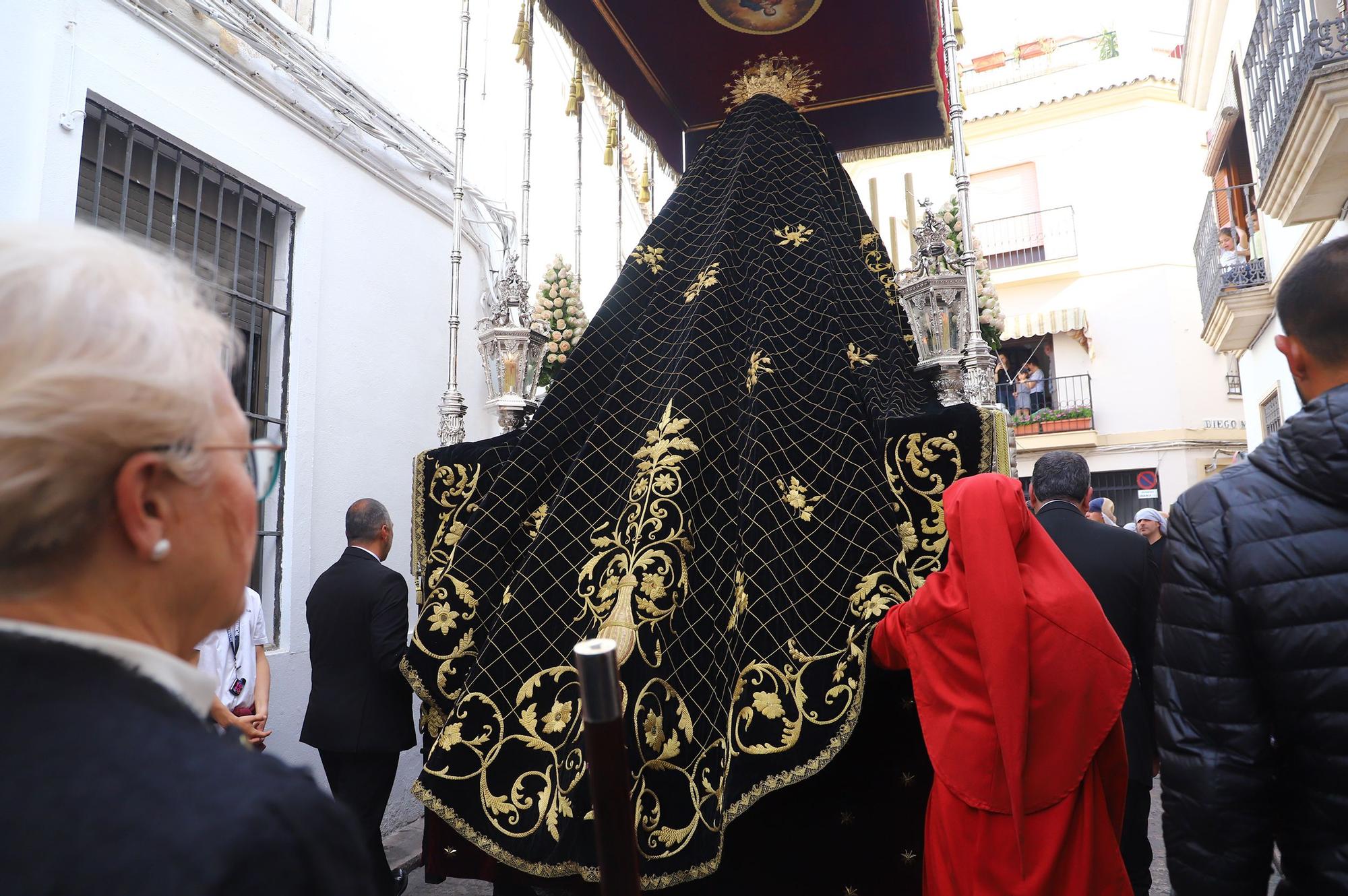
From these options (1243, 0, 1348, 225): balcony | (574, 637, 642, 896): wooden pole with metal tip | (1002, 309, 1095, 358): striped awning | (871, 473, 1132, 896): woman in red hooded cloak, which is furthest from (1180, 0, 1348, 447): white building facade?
(1002, 309, 1095, 358): striped awning

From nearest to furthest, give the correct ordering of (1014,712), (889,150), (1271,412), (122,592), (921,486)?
(122,592), (1014,712), (921,486), (889,150), (1271,412)

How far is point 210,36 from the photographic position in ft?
13.3

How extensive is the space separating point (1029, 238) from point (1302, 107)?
1040 centimetres

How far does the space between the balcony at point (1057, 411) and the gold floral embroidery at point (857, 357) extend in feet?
40.9

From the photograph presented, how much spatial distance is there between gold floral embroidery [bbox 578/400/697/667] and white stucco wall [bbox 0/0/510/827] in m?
2.56

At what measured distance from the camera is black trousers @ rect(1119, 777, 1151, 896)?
9.04 ft

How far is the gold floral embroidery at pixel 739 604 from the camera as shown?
225 cm

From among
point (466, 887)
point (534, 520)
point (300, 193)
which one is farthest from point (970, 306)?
point (300, 193)

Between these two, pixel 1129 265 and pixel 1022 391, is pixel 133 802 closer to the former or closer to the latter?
pixel 1022 391

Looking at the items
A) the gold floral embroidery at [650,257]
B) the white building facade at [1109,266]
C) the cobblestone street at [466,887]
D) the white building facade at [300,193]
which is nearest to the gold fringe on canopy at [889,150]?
the white building facade at [300,193]

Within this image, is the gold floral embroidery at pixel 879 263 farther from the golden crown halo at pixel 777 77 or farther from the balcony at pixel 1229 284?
the balcony at pixel 1229 284

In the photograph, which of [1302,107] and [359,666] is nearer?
[359,666]

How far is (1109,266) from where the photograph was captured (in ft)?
48.0

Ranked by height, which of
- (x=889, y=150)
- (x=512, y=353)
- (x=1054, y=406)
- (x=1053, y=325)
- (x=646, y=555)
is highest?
(x=1053, y=325)
